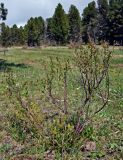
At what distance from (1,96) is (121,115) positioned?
4519mm

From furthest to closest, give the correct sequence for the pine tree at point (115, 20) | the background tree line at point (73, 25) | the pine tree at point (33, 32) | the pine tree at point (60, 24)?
1. the pine tree at point (33, 32)
2. the pine tree at point (60, 24)
3. the background tree line at point (73, 25)
4. the pine tree at point (115, 20)

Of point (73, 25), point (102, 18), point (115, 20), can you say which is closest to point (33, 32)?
point (73, 25)

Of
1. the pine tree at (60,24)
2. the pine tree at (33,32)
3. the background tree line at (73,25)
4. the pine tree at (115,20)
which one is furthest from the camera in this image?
the pine tree at (33,32)

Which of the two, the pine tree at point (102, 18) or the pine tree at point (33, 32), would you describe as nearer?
the pine tree at point (102, 18)

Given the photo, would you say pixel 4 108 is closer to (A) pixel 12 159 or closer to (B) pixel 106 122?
(B) pixel 106 122

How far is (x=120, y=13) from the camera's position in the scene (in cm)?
9450

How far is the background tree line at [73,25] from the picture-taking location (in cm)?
9344

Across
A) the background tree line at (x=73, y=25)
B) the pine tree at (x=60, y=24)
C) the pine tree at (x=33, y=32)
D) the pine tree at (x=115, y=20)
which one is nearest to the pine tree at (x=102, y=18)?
the background tree line at (x=73, y=25)

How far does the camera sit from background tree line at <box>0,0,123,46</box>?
9344 centimetres

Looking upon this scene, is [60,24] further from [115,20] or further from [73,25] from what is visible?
[115,20]

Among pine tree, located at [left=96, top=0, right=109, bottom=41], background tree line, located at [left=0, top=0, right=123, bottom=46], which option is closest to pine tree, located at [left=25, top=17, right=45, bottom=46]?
background tree line, located at [left=0, top=0, right=123, bottom=46]

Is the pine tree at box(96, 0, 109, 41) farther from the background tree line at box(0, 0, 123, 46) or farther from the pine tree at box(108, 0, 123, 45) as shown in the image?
the pine tree at box(108, 0, 123, 45)

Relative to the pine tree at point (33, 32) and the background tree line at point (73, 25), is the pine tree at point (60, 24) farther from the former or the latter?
the pine tree at point (33, 32)

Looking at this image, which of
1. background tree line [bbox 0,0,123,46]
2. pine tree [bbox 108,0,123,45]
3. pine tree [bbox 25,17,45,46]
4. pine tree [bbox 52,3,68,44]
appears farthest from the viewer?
pine tree [bbox 25,17,45,46]
